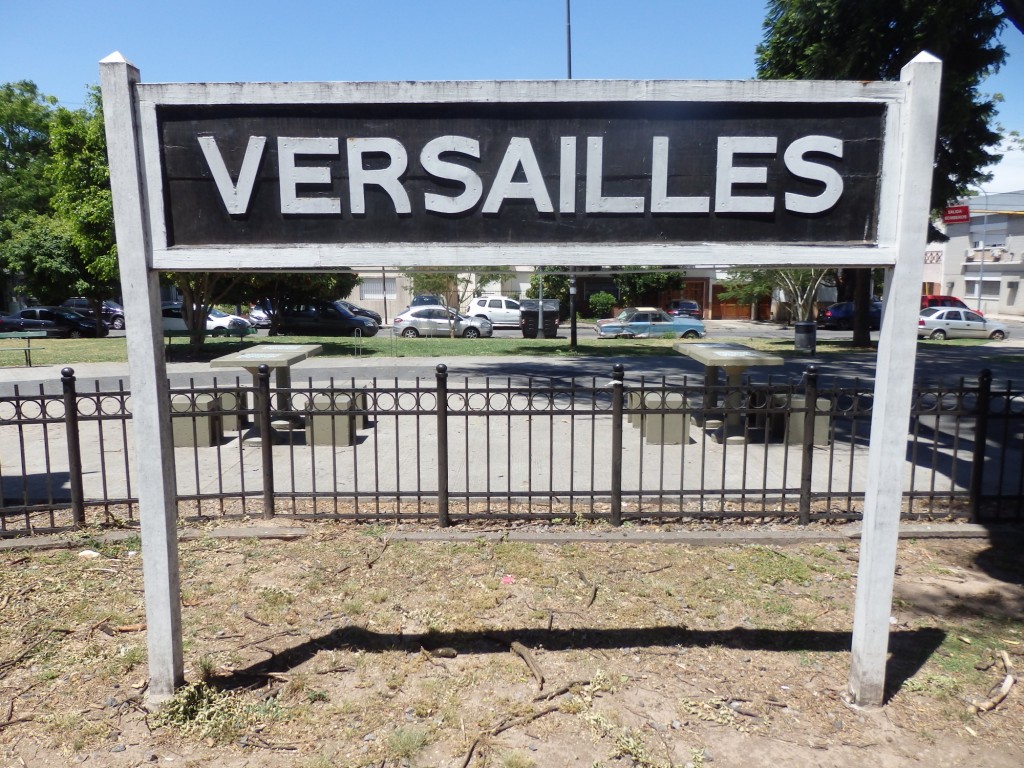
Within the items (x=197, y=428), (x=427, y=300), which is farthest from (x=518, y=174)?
(x=427, y=300)

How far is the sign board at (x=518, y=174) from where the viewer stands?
312 centimetres

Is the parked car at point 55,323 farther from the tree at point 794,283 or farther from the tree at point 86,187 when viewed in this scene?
the tree at point 794,283

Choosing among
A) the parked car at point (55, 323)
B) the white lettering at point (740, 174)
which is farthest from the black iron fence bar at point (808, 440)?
the parked car at point (55, 323)

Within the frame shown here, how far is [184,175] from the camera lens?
3.17 meters

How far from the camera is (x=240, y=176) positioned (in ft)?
10.4

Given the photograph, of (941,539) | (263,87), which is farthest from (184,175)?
(941,539)

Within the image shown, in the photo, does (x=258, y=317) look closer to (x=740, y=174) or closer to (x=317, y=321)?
(x=317, y=321)

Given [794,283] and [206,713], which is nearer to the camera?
[206,713]

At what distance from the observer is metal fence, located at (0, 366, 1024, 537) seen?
225 inches

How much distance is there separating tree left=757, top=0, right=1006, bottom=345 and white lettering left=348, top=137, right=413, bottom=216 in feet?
38.3

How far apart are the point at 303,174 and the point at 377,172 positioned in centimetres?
32

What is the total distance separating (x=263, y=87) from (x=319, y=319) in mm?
26081

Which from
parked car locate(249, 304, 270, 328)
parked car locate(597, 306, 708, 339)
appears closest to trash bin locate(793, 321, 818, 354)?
parked car locate(597, 306, 708, 339)

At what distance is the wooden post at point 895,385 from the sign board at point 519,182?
0.01 meters
